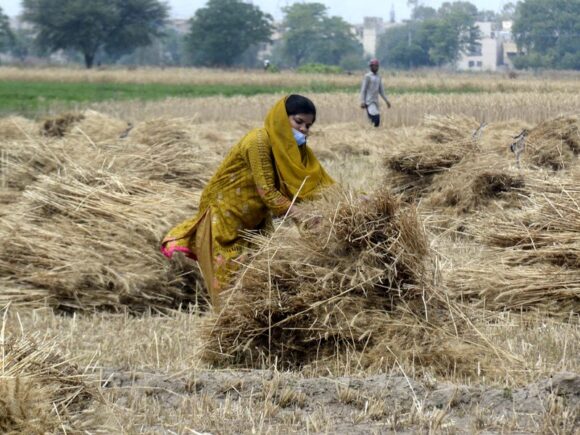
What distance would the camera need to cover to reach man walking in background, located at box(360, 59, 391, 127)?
19828 millimetres

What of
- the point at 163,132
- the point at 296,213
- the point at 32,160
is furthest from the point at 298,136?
the point at 163,132

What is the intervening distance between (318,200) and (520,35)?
121051mm

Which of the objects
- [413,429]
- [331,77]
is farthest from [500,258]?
[331,77]

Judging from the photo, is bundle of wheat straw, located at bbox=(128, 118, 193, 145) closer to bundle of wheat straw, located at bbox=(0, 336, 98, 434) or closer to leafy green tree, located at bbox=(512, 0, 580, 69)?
bundle of wheat straw, located at bbox=(0, 336, 98, 434)

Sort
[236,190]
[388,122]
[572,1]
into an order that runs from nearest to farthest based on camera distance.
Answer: [236,190]
[388,122]
[572,1]

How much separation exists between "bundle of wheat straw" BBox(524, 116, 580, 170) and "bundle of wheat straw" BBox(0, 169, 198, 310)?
4.02 meters

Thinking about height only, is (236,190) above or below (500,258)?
above

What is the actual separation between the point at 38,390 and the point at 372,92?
55.7 feet

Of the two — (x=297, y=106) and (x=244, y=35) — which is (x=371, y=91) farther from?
(x=244, y=35)

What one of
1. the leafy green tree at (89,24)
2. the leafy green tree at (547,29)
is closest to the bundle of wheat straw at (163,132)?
the leafy green tree at (89,24)

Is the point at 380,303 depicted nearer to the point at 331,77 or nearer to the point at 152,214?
the point at 152,214

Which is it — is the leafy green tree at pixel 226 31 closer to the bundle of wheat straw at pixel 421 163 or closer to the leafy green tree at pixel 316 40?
the leafy green tree at pixel 316 40

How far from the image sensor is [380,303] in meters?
5.46

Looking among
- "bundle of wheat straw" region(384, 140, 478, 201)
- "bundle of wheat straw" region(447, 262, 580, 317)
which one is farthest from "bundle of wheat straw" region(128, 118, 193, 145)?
"bundle of wheat straw" region(447, 262, 580, 317)
